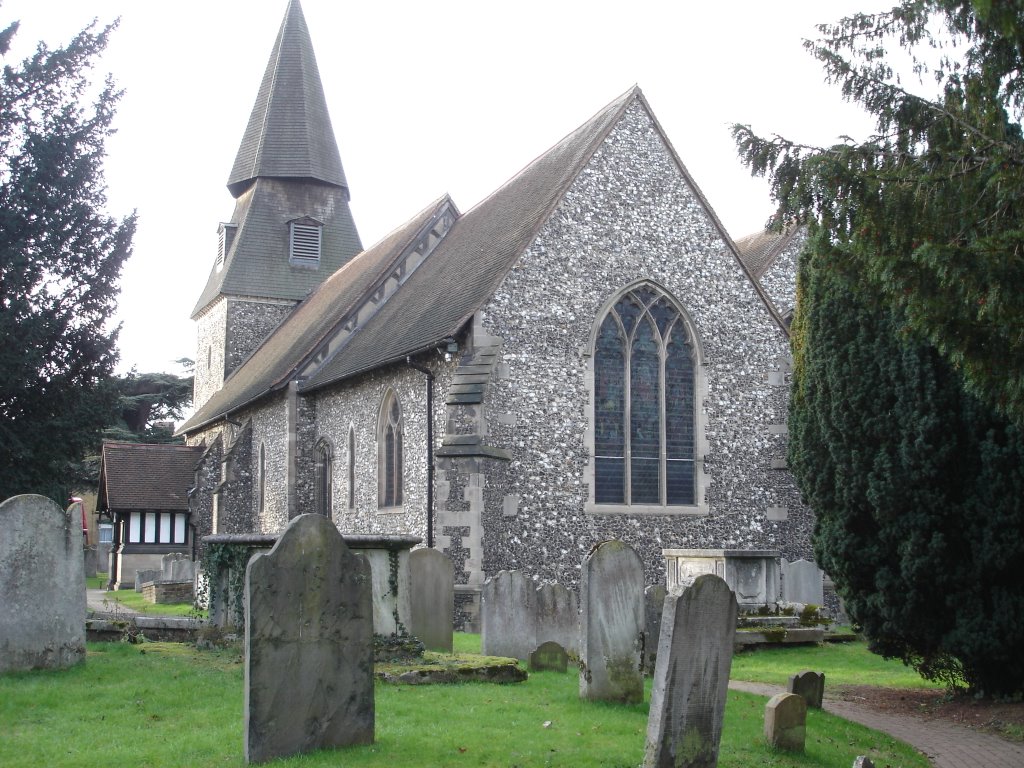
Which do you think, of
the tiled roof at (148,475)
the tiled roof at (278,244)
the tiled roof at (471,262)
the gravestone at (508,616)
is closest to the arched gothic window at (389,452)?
the tiled roof at (471,262)

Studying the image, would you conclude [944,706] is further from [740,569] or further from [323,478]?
[323,478]

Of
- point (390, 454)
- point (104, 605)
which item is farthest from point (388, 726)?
point (104, 605)

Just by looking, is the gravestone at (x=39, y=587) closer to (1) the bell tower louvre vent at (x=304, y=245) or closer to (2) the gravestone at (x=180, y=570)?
(2) the gravestone at (x=180, y=570)

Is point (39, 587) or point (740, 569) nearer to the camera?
point (39, 587)

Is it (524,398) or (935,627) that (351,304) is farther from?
(935,627)

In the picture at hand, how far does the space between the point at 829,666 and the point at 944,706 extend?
276cm

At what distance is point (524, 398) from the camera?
17.7 metres

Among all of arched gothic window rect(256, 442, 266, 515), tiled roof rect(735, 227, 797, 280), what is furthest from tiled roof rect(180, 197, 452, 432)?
tiled roof rect(735, 227, 797, 280)

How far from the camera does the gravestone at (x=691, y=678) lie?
6.95 m

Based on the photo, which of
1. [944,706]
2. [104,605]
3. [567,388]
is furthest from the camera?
[104,605]

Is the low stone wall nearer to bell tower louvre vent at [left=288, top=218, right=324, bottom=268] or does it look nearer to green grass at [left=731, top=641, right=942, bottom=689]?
green grass at [left=731, top=641, right=942, bottom=689]

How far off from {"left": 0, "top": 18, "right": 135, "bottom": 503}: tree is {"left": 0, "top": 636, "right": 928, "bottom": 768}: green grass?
10880 mm

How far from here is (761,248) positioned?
1047 inches

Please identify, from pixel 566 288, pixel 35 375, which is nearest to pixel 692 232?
pixel 566 288
